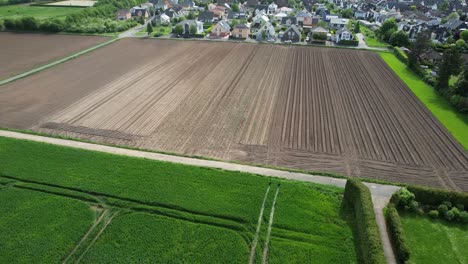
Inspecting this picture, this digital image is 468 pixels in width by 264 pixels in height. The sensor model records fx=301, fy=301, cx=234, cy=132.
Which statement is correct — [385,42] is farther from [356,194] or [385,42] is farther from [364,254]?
[364,254]

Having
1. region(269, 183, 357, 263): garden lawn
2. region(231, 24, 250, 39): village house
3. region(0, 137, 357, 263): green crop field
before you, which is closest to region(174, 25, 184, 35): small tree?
region(231, 24, 250, 39): village house

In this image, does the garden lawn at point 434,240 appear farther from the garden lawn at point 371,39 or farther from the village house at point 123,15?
the village house at point 123,15

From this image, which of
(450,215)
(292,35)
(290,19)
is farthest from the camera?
(290,19)

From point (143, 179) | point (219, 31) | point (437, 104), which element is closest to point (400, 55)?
point (437, 104)

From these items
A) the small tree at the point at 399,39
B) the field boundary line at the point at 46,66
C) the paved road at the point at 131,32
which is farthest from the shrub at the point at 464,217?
the paved road at the point at 131,32

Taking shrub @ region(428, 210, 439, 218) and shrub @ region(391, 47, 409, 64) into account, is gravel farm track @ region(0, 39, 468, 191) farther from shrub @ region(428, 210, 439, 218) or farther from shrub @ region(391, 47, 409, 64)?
shrub @ region(391, 47, 409, 64)

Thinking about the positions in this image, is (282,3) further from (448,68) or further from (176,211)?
(176,211)

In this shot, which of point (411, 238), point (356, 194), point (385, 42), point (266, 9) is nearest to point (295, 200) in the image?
point (356, 194)
